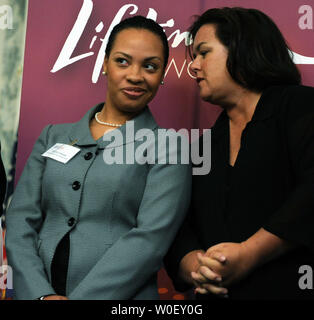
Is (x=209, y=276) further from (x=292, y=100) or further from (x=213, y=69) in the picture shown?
(x=213, y=69)

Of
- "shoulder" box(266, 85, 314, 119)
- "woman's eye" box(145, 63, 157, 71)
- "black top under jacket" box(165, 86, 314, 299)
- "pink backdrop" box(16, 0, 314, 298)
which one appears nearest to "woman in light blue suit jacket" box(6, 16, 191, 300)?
"woman's eye" box(145, 63, 157, 71)

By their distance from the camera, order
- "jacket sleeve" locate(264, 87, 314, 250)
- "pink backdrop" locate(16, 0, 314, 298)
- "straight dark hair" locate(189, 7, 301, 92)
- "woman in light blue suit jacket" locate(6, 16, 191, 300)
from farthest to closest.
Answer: "pink backdrop" locate(16, 0, 314, 298) → "straight dark hair" locate(189, 7, 301, 92) → "woman in light blue suit jacket" locate(6, 16, 191, 300) → "jacket sleeve" locate(264, 87, 314, 250)

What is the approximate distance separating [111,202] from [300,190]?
23.3 inches

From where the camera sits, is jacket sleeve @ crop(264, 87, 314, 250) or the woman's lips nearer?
jacket sleeve @ crop(264, 87, 314, 250)

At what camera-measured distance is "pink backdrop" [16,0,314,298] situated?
2.29 m

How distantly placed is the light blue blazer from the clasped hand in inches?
7.0

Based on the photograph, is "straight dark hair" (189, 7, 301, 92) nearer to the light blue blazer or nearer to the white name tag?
the light blue blazer

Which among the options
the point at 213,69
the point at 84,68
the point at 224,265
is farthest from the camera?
the point at 84,68

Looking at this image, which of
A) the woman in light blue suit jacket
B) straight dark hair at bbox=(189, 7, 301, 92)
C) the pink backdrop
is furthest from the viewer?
the pink backdrop

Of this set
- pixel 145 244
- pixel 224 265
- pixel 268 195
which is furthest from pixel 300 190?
pixel 145 244

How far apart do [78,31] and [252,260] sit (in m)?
1.55

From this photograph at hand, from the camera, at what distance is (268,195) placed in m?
1.44

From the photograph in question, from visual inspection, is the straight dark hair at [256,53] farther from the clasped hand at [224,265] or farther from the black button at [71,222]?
the black button at [71,222]

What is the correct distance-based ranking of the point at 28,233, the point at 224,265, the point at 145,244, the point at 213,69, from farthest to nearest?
the point at 213,69 → the point at 28,233 → the point at 145,244 → the point at 224,265
